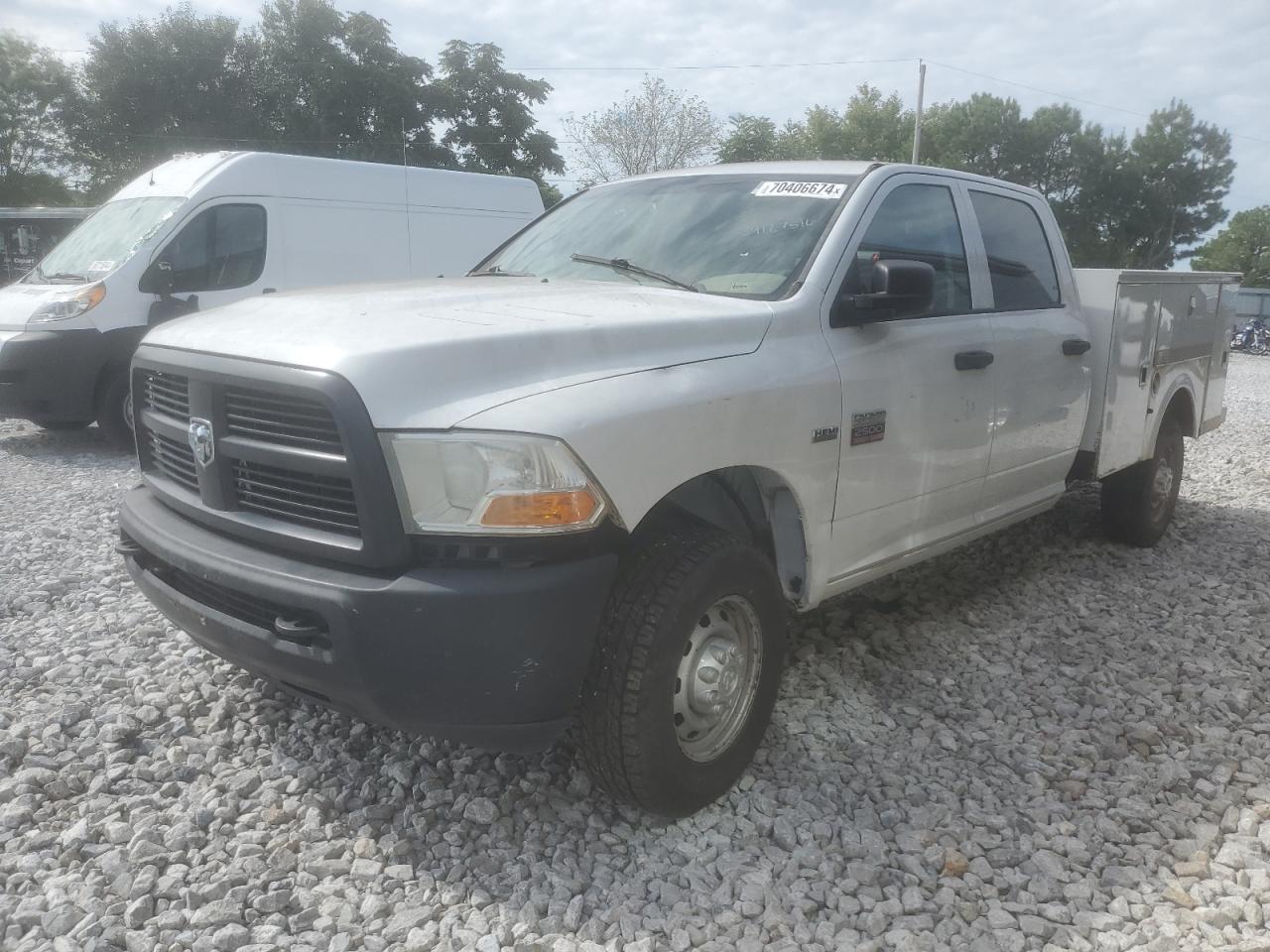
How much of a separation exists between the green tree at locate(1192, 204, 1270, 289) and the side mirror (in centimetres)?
7694

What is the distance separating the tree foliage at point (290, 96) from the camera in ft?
116

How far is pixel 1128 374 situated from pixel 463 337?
3817 mm

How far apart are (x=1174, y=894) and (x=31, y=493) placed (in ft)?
22.2

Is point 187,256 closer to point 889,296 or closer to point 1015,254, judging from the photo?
point 1015,254

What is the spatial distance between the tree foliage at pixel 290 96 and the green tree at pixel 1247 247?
55.8 m

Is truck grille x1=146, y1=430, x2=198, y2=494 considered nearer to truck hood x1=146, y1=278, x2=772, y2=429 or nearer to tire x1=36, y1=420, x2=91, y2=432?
truck hood x1=146, y1=278, x2=772, y2=429

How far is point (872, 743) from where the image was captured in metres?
Answer: 3.34

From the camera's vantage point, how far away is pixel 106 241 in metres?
8.56

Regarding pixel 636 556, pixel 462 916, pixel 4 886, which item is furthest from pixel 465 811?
pixel 4 886

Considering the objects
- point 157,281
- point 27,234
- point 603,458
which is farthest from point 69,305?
point 27,234

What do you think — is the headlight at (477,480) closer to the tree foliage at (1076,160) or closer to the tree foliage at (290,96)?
the tree foliage at (290,96)

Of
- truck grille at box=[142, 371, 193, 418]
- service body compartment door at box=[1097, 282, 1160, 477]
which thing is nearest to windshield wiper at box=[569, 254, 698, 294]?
truck grille at box=[142, 371, 193, 418]

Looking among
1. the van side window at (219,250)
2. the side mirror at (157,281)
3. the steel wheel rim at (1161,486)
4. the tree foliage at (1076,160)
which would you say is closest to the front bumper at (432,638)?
the steel wheel rim at (1161,486)

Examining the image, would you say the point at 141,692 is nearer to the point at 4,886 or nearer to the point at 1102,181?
the point at 4,886
